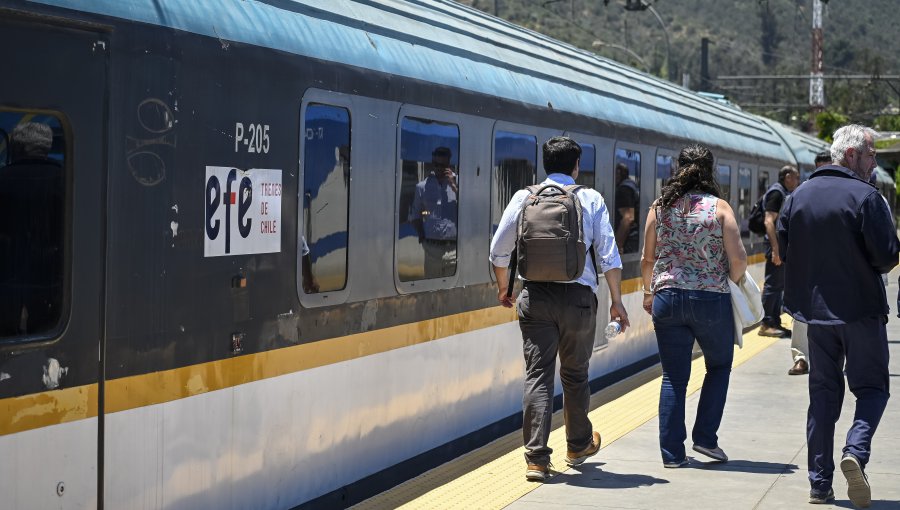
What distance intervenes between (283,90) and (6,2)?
184 centimetres

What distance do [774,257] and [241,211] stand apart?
8685 mm


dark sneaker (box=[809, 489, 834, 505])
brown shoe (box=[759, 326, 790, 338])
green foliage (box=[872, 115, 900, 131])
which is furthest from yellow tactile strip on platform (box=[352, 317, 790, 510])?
green foliage (box=[872, 115, 900, 131])

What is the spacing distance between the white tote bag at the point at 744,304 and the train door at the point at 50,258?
4087mm

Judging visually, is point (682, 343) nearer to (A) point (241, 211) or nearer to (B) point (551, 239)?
(B) point (551, 239)

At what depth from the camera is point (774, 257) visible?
44.1ft

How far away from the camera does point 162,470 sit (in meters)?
5.16

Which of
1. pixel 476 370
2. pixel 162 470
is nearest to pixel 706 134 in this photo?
pixel 476 370

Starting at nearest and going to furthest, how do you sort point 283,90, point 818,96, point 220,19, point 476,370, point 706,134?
point 220,19, point 283,90, point 476,370, point 706,134, point 818,96

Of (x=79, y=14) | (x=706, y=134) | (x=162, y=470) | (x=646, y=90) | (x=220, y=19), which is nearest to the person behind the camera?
(x=79, y=14)

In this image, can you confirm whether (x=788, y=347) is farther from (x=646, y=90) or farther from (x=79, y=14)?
(x=79, y=14)

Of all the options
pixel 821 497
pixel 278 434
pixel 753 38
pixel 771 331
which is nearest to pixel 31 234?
pixel 278 434

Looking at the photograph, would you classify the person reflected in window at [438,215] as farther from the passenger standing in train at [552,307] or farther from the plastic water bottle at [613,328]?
the plastic water bottle at [613,328]

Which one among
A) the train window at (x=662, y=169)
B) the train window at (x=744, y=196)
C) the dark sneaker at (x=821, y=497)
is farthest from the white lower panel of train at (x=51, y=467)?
the train window at (x=744, y=196)

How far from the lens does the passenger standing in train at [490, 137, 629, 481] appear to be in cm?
729
